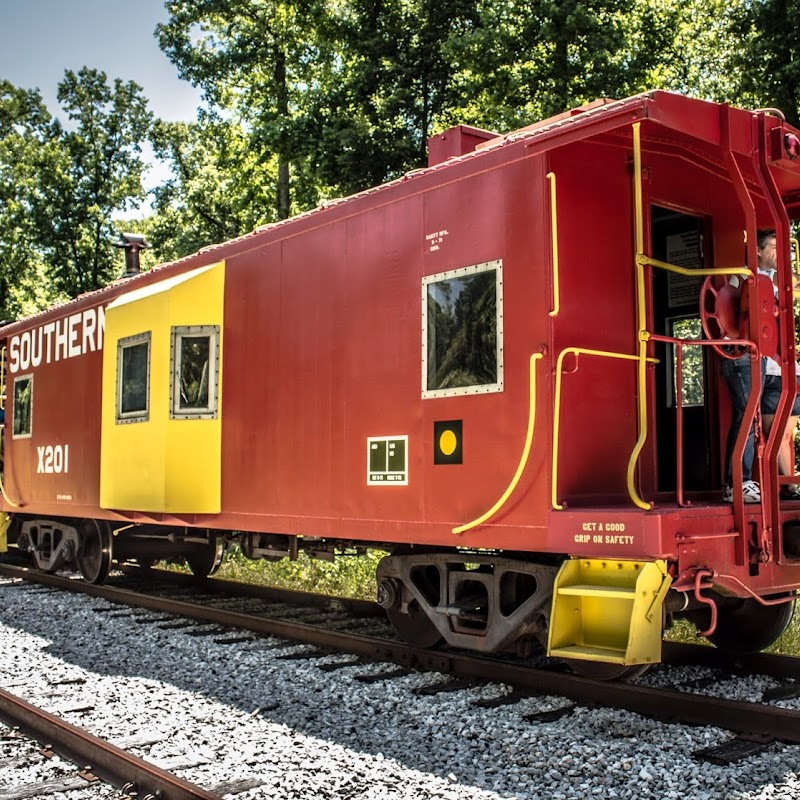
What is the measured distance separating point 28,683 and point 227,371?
9.56ft

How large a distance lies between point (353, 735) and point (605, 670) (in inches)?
62.7

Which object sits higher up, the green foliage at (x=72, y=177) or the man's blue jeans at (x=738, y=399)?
the green foliage at (x=72, y=177)

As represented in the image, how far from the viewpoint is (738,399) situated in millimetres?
5594

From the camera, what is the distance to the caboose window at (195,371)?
7754 millimetres

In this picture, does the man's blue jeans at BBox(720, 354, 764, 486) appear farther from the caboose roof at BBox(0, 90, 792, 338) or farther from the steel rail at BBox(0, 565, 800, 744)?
the steel rail at BBox(0, 565, 800, 744)

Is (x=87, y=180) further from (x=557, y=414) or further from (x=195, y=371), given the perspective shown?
(x=557, y=414)

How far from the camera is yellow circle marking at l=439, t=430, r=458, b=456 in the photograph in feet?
18.1

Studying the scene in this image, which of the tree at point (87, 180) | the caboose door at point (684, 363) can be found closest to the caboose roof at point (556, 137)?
the caboose door at point (684, 363)

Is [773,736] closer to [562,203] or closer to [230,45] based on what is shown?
[562,203]

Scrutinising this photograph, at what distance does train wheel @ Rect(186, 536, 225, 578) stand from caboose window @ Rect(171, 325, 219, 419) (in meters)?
2.83

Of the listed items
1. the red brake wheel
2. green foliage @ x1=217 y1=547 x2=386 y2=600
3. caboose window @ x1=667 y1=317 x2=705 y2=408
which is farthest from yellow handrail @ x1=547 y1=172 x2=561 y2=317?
green foliage @ x1=217 y1=547 x2=386 y2=600

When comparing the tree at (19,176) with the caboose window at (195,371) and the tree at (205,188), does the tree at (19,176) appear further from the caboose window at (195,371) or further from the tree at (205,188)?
the caboose window at (195,371)

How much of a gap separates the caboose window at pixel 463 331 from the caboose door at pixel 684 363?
1.59 metres

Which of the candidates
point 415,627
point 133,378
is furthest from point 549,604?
point 133,378
